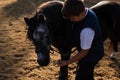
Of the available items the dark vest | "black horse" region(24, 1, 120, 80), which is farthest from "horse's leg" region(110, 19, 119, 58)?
the dark vest

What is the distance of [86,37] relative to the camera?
316 cm

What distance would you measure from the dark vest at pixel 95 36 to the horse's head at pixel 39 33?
0.52 metres

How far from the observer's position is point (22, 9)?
9633mm

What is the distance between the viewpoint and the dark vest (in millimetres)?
3250

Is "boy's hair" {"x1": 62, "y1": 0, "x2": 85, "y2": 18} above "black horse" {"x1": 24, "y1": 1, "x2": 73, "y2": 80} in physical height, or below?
above

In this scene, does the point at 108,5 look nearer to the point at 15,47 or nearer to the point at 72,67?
the point at 72,67

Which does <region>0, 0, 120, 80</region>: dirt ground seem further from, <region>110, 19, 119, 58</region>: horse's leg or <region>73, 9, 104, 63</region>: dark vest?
<region>73, 9, 104, 63</region>: dark vest

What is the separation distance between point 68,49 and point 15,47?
237 centimetres

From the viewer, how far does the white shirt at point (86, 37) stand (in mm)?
3170

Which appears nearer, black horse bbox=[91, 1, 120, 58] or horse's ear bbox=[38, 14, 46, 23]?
horse's ear bbox=[38, 14, 46, 23]

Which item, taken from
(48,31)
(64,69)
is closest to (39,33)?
(48,31)

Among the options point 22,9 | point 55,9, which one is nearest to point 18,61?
point 55,9

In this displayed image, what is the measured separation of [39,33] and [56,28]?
1.90ft

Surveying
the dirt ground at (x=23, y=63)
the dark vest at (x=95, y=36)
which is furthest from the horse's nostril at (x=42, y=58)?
the dirt ground at (x=23, y=63)
